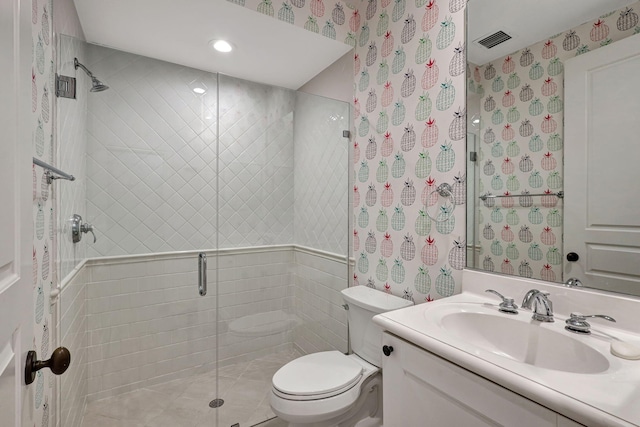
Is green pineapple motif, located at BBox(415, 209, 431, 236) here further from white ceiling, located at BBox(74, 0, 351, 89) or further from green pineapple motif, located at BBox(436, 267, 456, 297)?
white ceiling, located at BBox(74, 0, 351, 89)

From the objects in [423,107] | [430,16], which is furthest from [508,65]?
[430,16]

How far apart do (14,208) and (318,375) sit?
136cm

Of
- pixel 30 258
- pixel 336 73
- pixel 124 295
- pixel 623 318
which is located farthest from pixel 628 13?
pixel 124 295

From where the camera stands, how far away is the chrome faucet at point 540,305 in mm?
1050

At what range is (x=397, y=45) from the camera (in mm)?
1746

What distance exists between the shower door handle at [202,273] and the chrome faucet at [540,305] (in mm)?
1676

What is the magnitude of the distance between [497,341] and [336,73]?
194 centimetres

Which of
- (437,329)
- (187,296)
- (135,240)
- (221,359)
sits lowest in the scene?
(221,359)

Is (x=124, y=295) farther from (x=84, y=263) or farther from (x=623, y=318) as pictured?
(x=623, y=318)

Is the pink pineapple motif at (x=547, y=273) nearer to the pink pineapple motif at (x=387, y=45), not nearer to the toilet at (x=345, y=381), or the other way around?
the toilet at (x=345, y=381)

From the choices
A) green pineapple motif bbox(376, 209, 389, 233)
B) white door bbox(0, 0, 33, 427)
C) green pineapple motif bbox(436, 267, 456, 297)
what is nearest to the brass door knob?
white door bbox(0, 0, 33, 427)

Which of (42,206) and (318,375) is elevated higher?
(42,206)

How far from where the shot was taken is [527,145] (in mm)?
1237

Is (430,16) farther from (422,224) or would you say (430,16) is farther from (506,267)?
(506,267)
